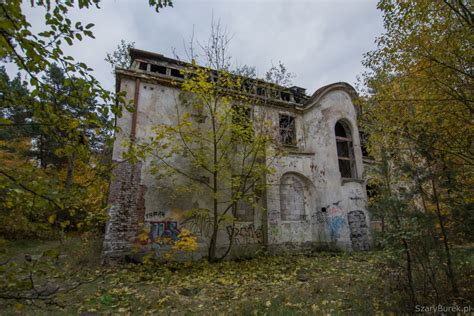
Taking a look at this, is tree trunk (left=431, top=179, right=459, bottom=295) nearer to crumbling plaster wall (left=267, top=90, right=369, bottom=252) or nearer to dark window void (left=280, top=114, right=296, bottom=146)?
crumbling plaster wall (left=267, top=90, right=369, bottom=252)

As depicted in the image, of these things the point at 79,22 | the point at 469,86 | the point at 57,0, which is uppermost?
the point at 469,86

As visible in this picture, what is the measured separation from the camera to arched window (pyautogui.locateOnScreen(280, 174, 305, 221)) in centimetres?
1284

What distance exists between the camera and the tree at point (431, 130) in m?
4.80

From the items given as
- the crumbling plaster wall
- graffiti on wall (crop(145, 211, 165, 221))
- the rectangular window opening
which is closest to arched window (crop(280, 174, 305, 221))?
the crumbling plaster wall

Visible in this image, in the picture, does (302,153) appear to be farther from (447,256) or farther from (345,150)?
(447,256)

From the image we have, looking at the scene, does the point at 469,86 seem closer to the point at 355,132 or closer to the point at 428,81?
the point at 428,81

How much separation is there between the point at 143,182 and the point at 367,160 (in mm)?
13552

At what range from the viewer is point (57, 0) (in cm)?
207

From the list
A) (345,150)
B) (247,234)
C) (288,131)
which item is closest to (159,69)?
(288,131)

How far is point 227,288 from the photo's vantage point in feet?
23.1

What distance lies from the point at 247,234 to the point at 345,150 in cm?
870

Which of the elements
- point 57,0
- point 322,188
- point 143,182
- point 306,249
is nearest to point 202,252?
point 143,182

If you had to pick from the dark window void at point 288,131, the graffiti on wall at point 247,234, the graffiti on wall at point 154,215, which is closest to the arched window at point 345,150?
the dark window void at point 288,131

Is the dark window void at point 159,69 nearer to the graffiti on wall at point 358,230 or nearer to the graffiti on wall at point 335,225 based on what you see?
the graffiti on wall at point 335,225
